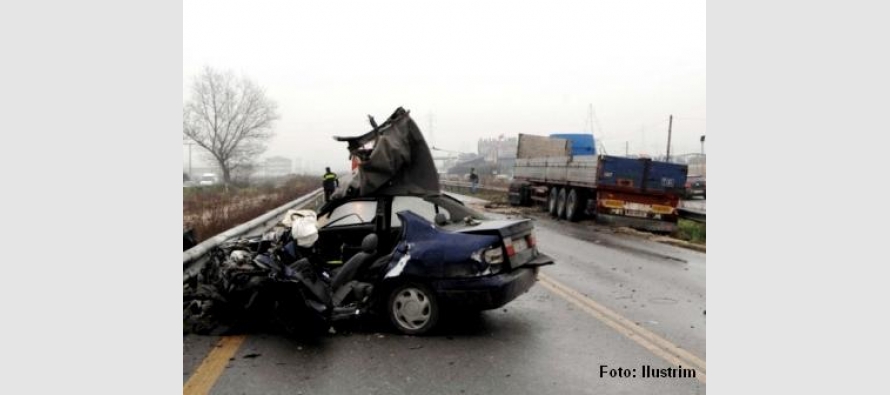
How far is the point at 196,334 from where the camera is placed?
6488 mm

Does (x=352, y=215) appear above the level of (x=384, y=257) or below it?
above

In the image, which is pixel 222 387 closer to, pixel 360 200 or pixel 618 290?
pixel 360 200

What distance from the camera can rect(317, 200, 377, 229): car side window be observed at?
720 centimetres

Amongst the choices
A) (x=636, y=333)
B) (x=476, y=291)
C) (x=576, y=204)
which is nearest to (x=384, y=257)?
(x=476, y=291)

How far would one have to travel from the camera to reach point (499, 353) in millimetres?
5812

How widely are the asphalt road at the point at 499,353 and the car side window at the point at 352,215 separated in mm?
1176

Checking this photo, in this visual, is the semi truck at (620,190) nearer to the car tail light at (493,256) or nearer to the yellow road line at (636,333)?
the yellow road line at (636,333)

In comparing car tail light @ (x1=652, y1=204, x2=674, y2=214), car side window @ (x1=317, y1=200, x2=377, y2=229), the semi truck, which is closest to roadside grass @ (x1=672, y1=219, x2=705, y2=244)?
the semi truck

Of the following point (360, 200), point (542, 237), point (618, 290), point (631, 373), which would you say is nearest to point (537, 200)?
point (542, 237)

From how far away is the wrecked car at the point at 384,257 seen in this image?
6.20 metres

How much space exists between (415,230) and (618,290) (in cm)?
360

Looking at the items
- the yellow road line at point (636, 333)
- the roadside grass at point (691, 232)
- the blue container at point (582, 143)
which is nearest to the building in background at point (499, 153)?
the blue container at point (582, 143)

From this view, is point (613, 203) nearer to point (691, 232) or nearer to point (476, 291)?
point (691, 232)

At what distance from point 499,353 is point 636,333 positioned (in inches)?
57.9
